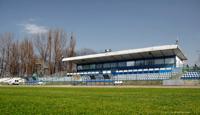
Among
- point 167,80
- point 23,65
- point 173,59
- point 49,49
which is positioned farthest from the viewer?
point 23,65

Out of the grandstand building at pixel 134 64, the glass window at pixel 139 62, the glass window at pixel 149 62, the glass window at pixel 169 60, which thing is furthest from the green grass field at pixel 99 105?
the glass window at pixel 139 62

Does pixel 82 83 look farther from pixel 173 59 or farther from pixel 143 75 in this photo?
pixel 173 59

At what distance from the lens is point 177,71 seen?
1903 inches

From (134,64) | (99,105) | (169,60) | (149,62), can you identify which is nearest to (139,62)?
(134,64)

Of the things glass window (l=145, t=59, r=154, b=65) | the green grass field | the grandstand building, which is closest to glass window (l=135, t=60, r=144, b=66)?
the grandstand building

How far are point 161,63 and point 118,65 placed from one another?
11.0m

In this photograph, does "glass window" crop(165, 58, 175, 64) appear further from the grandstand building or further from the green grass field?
the green grass field

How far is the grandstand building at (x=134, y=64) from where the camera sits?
5081 centimetres

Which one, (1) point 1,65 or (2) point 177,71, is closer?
(2) point 177,71

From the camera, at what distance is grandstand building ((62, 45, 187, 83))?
50.8 m

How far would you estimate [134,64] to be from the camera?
57969 millimetres

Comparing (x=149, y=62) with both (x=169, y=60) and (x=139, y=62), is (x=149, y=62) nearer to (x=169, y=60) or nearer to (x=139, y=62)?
(x=139, y=62)

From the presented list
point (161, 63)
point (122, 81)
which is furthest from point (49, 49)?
point (161, 63)

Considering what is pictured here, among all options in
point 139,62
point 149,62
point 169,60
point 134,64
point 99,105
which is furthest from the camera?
point 134,64
